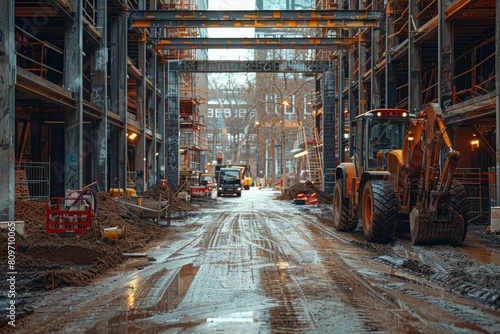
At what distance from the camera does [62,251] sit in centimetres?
1091

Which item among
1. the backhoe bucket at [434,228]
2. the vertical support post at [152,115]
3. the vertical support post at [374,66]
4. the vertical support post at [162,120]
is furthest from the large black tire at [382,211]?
the vertical support post at [162,120]

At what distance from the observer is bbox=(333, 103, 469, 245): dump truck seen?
12.3 metres

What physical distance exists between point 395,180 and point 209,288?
7303mm

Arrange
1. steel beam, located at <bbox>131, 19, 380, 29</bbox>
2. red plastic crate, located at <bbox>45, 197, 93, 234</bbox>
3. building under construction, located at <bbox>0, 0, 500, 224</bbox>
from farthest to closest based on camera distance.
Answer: steel beam, located at <bbox>131, 19, 380, 29</bbox> → building under construction, located at <bbox>0, 0, 500, 224</bbox> → red plastic crate, located at <bbox>45, 197, 93, 234</bbox>

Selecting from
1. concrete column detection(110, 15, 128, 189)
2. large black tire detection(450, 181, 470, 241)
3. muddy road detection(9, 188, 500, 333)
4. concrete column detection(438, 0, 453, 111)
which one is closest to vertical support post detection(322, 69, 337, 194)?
concrete column detection(110, 15, 128, 189)

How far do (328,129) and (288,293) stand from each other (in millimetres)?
33925

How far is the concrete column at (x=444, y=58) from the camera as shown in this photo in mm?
20500

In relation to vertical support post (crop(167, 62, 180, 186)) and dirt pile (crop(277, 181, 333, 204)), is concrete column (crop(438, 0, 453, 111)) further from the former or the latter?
vertical support post (crop(167, 62, 180, 186))

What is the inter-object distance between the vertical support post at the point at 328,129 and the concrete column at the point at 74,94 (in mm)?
22964

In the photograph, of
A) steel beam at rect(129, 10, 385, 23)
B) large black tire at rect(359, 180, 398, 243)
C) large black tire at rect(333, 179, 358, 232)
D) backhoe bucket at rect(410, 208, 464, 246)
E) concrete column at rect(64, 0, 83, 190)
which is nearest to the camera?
backhoe bucket at rect(410, 208, 464, 246)

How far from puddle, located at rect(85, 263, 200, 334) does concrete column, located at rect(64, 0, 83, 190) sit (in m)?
12.3

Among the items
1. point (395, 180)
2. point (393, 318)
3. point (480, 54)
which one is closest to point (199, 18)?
point (480, 54)

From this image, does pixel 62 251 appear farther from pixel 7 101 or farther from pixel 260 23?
pixel 260 23

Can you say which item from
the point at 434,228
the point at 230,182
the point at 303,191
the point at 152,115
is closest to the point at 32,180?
the point at 434,228
